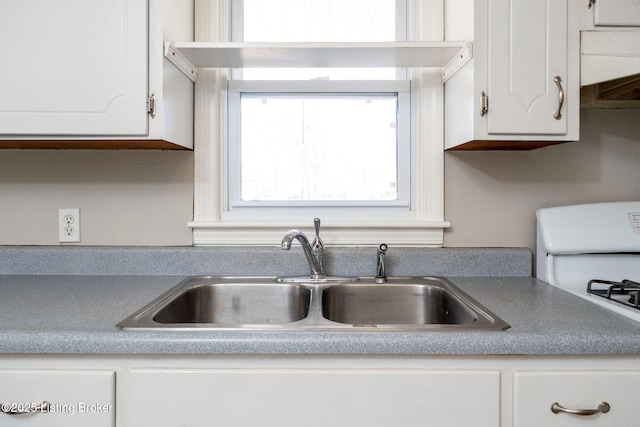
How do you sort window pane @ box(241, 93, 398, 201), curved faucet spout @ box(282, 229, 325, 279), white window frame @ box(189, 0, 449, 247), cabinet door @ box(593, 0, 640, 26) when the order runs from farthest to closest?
window pane @ box(241, 93, 398, 201), white window frame @ box(189, 0, 449, 247), curved faucet spout @ box(282, 229, 325, 279), cabinet door @ box(593, 0, 640, 26)

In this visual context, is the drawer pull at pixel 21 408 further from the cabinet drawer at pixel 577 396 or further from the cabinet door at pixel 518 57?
the cabinet door at pixel 518 57

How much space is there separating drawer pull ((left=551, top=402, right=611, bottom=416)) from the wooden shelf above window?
0.97 m

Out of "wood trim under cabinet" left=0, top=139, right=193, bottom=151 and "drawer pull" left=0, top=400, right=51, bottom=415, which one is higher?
"wood trim under cabinet" left=0, top=139, right=193, bottom=151

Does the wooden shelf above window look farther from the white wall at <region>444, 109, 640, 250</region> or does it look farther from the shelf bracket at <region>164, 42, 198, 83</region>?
the white wall at <region>444, 109, 640, 250</region>

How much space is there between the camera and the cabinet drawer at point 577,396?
88 centimetres

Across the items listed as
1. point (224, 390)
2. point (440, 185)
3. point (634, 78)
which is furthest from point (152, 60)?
point (634, 78)

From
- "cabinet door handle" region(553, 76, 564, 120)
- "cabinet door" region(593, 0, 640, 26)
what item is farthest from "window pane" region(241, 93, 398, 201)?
"cabinet door" region(593, 0, 640, 26)

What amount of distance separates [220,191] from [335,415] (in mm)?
958

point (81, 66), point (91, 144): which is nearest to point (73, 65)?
point (81, 66)

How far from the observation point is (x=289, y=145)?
5.27 ft

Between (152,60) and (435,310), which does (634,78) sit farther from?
(152,60)

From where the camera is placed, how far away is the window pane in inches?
63.0

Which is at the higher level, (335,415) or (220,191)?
(220,191)

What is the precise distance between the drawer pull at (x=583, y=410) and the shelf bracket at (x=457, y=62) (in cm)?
96
